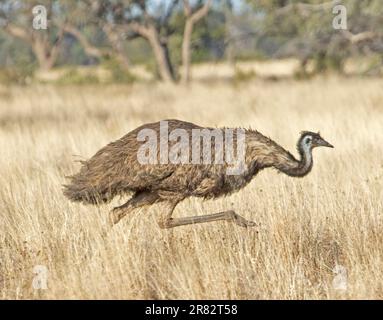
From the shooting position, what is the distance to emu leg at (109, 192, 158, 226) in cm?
547

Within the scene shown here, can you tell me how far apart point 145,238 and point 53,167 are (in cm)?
304

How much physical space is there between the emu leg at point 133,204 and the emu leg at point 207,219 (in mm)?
163

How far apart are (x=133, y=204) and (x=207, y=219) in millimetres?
518

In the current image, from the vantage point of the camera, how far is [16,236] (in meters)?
5.41

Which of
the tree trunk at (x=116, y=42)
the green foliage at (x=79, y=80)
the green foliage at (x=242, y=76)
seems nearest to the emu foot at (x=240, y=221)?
the green foliage at (x=242, y=76)

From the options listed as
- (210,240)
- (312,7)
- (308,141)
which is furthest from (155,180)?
(312,7)

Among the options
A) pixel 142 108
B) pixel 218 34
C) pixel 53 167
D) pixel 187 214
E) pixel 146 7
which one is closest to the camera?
pixel 187 214

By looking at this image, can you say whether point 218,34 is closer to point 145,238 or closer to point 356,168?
point 356,168

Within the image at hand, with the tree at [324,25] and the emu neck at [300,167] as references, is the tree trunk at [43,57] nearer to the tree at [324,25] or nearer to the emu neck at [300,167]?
the tree at [324,25]

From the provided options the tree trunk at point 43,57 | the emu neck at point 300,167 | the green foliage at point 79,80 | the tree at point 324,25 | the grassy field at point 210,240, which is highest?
the tree trunk at point 43,57

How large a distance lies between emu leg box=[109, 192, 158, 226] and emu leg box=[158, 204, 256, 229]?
0.16 m

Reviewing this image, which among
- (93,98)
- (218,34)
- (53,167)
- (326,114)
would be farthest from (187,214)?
(218,34)

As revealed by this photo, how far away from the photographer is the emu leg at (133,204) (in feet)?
17.9
